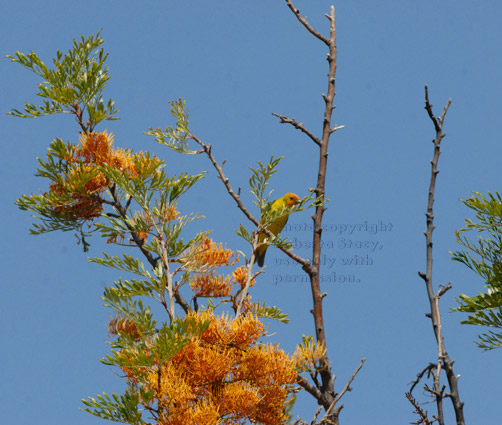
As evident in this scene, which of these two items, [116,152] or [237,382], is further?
[116,152]

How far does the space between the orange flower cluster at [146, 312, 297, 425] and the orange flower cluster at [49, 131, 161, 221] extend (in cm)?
139

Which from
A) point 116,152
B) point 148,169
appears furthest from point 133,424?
point 116,152

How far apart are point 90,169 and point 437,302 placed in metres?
2.54

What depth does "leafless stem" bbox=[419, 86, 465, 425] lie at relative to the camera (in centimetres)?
347

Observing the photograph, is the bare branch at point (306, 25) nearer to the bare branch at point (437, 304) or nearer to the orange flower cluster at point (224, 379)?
the bare branch at point (437, 304)

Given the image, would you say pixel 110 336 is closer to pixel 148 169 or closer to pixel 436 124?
pixel 148 169

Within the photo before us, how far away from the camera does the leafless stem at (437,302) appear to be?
11.4 ft

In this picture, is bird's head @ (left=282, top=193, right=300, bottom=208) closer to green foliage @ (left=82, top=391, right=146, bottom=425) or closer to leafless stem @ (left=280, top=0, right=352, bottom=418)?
leafless stem @ (left=280, top=0, right=352, bottom=418)

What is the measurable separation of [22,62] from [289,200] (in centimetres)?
331

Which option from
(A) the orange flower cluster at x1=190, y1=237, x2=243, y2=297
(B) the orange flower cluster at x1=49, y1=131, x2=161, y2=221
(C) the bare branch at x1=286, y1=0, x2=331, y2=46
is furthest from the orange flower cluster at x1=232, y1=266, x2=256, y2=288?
(C) the bare branch at x1=286, y1=0, x2=331, y2=46

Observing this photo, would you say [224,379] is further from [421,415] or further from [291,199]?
[291,199]

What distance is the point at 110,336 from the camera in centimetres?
439

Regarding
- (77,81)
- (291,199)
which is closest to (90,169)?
(77,81)

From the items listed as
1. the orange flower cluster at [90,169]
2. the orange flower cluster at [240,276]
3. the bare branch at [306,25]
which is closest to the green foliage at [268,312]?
the orange flower cluster at [240,276]
